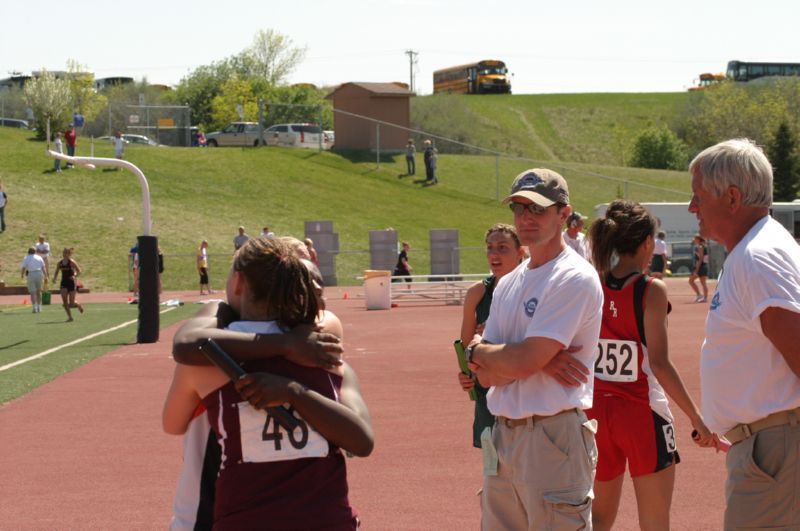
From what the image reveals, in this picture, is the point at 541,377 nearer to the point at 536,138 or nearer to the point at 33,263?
the point at 33,263

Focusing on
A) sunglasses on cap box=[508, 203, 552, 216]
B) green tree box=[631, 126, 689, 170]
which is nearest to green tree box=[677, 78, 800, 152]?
green tree box=[631, 126, 689, 170]

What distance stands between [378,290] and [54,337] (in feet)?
33.2

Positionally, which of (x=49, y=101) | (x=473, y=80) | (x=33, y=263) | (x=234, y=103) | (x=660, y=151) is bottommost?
(x=33, y=263)

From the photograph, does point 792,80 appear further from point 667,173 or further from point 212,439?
point 212,439

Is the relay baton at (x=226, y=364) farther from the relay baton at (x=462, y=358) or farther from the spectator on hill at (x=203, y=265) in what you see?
the spectator on hill at (x=203, y=265)

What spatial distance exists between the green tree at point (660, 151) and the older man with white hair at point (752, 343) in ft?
287

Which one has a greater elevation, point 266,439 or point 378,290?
point 266,439

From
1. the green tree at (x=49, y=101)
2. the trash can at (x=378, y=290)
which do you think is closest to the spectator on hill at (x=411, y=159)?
the green tree at (x=49, y=101)

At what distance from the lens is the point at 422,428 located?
438 inches

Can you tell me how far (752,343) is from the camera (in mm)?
3824

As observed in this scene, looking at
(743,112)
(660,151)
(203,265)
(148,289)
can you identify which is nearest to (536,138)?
(660,151)

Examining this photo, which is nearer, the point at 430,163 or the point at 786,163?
the point at 430,163

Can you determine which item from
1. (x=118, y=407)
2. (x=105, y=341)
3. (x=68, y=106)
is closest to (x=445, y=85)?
(x=68, y=106)

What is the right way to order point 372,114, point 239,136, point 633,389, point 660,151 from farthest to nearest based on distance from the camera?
point 660,151 → point 239,136 → point 372,114 → point 633,389
